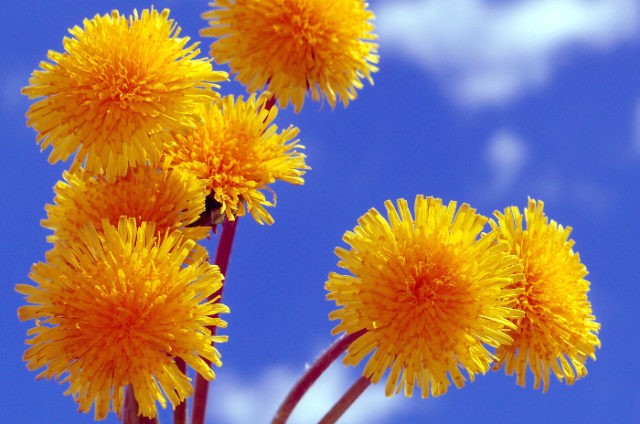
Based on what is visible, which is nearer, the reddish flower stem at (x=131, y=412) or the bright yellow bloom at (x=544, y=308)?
the reddish flower stem at (x=131, y=412)

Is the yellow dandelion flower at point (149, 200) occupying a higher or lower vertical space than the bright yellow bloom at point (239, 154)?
lower

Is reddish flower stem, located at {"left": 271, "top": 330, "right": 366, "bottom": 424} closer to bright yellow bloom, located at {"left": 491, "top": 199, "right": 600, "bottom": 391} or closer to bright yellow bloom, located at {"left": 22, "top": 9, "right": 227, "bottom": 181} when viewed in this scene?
bright yellow bloom, located at {"left": 491, "top": 199, "right": 600, "bottom": 391}

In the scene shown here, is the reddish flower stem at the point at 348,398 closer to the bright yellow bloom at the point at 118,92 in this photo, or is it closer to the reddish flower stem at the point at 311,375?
the reddish flower stem at the point at 311,375

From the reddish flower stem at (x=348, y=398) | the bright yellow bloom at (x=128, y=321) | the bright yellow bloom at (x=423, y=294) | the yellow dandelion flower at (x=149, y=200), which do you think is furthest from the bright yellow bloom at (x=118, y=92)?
the reddish flower stem at (x=348, y=398)

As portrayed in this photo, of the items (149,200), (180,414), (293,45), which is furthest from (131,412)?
(293,45)

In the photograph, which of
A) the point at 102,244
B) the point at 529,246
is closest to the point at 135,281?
the point at 102,244

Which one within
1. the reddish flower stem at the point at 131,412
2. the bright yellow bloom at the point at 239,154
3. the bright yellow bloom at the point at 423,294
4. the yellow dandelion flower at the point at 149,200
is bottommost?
the reddish flower stem at the point at 131,412
